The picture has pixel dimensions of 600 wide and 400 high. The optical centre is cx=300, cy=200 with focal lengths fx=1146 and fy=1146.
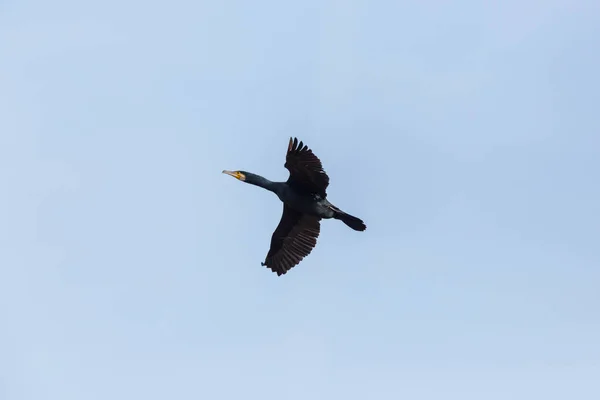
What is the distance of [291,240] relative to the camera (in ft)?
118

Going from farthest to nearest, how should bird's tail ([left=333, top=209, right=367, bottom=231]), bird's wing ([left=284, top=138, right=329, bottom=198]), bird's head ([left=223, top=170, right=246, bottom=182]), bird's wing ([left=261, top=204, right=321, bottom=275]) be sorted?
1. bird's wing ([left=261, top=204, right=321, bottom=275])
2. bird's head ([left=223, top=170, right=246, bottom=182])
3. bird's tail ([left=333, top=209, right=367, bottom=231])
4. bird's wing ([left=284, top=138, right=329, bottom=198])

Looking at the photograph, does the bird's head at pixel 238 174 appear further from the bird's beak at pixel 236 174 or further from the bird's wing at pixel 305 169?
the bird's wing at pixel 305 169

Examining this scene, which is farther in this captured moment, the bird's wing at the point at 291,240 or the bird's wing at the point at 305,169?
the bird's wing at the point at 291,240

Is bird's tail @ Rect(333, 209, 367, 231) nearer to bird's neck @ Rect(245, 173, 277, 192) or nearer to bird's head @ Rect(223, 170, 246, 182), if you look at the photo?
bird's neck @ Rect(245, 173, 277, 192)

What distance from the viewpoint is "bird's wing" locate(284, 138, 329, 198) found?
32.3 metres

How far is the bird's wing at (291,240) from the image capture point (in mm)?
35594

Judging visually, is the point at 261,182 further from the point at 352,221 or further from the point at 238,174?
the point at 352,221

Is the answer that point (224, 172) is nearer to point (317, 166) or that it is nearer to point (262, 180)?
point (262, 180)

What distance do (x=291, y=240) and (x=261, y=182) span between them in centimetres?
230

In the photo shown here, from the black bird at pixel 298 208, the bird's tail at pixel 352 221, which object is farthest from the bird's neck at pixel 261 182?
the bird's tail at pixel 352 221

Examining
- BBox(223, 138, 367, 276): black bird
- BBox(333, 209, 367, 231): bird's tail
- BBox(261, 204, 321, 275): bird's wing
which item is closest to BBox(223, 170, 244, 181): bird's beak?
BBox(223, 138, 367, 276): black bird

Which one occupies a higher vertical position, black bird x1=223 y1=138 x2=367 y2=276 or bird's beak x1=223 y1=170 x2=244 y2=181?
bird's beak x1=223 y1=170 x2=244 y2=181

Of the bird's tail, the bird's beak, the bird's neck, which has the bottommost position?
the bird's tail

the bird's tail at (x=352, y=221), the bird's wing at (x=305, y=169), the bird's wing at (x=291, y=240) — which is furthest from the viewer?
the bird's wing at (x=291, y=240)
